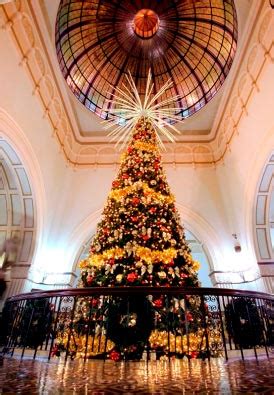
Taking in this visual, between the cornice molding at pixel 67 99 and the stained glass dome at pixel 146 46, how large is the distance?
116 centimetres

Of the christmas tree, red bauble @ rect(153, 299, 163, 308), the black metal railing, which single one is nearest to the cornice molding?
the christmas tree

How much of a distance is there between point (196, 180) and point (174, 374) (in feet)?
31.4

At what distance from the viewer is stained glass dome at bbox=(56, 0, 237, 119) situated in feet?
33.5

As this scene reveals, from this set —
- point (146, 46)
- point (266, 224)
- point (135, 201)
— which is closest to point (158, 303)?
point (135, 201)

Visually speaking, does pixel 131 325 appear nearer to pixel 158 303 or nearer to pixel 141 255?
pixel 158 303

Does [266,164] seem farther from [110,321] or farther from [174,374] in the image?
[174,374]

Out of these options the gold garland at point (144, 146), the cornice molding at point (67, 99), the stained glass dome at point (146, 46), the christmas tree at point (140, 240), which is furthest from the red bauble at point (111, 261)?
the stained glass dome at point (146, 46)

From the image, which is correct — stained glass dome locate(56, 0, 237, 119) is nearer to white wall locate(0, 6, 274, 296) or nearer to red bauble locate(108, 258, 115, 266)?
white wall locate(0, 6, 274, 296)

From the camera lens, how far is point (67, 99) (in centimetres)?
1053

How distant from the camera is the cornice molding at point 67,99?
729 centimetres

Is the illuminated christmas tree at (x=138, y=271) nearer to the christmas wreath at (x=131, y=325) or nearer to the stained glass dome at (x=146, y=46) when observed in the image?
the christmas wreath at (x=131, y=325)

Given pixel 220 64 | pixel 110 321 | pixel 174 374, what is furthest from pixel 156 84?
pixel 174 374

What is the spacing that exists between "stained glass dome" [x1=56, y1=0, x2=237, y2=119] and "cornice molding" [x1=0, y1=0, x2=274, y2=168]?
1.16 m

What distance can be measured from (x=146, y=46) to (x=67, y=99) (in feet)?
15.5
